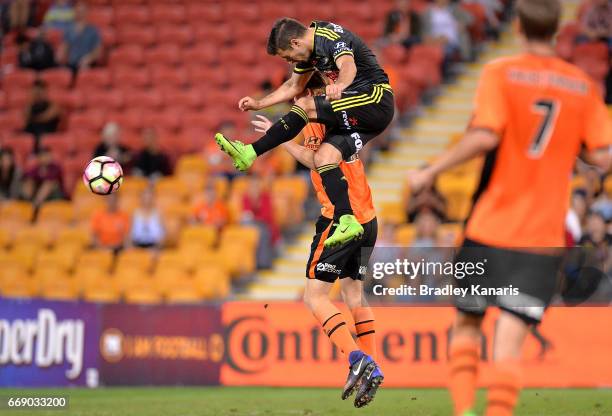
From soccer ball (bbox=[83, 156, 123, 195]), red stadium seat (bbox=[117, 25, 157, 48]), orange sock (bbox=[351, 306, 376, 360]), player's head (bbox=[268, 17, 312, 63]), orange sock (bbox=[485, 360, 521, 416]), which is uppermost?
red stadium seat (bbox=[117, 25, 157, 48])

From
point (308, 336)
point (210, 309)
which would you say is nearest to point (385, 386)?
point (308, 336)

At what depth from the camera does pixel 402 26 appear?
16812mm

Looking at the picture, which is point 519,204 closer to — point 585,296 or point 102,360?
point 585,296

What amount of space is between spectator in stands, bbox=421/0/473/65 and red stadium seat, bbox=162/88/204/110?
4076 millimetres

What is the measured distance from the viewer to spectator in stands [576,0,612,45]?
15.6m

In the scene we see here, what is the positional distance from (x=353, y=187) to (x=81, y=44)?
1244 centimetres

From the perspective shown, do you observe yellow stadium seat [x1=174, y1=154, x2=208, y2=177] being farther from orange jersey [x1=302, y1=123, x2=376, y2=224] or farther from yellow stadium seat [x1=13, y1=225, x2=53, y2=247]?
orange jersey [x1=302, y1=123, x2=376, y2=224]

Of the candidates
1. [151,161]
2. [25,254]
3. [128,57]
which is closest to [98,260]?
[25,254]

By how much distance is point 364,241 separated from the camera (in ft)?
25.9

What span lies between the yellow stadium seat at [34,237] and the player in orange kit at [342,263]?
8.59 m

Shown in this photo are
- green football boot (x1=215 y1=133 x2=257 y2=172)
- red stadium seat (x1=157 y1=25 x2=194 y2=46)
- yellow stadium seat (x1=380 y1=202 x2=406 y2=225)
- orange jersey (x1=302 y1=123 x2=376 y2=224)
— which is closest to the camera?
green football boot (x1=215 y1=133 x2=257 y2=172)

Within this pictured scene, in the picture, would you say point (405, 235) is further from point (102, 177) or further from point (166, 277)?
point (102, 177)

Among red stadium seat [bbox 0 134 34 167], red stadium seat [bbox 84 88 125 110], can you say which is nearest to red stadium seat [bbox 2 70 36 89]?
red stadium seat [bbox 84 88 125 110]

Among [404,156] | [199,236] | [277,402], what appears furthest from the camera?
[404,156]
